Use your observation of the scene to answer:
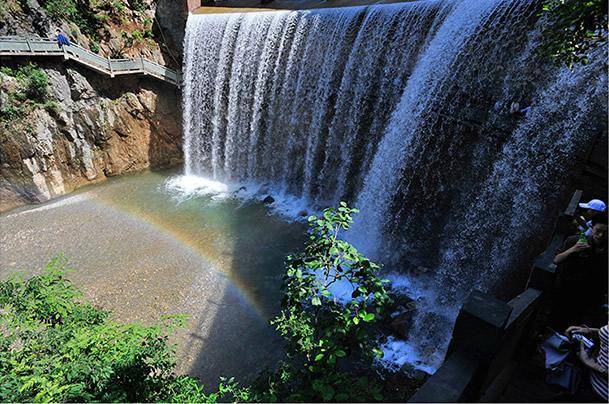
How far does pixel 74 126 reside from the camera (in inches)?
640

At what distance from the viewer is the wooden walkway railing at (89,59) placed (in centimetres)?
1419

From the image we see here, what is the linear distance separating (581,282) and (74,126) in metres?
19.1

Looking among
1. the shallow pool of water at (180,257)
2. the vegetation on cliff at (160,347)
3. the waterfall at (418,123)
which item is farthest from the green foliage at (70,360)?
the waterfall at (418,123)

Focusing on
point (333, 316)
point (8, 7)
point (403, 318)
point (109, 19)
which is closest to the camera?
point (333, 316)

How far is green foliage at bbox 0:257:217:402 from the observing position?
177 inches

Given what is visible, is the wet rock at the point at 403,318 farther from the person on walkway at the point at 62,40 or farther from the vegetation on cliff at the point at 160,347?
the person on walkway at the point at 62,40

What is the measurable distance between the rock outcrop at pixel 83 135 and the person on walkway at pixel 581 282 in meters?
18.7

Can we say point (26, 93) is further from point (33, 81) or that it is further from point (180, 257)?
point (180, 257)

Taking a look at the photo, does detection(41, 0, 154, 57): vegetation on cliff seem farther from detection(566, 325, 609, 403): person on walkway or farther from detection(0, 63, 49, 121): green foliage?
detection(566, 325, 609, 403): person on walkway

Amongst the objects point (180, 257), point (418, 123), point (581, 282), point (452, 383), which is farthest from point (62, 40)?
point (581, 282)

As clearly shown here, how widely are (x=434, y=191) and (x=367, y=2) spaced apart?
9473 millimetres

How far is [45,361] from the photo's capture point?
4812 mm

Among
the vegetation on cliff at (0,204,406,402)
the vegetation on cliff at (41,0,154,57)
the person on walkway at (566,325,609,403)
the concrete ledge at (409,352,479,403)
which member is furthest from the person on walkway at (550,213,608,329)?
the vegetation on cliff at (41,0,154,57)

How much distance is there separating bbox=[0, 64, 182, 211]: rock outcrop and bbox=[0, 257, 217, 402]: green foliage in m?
11.6
